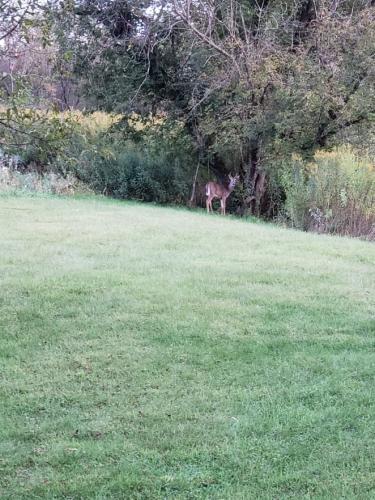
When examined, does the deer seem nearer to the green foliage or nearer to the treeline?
the treeline

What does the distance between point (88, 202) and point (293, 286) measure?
22.6ft

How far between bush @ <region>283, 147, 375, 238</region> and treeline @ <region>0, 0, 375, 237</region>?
18 millimetres

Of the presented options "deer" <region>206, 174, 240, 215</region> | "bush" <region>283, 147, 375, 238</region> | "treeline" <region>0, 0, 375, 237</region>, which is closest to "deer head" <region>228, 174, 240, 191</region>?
"deer" <region>206, 174, 240, 215</region>

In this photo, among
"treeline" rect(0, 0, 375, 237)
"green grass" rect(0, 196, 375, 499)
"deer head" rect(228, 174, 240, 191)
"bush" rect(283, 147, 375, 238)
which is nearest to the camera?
"green grass" rect(0, 196, 375, 499)

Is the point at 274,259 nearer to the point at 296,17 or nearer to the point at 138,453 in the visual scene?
the point at 138,453

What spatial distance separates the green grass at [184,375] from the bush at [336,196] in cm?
327

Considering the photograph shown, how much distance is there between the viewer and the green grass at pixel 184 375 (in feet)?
8.13

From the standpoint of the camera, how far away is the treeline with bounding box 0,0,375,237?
33.6ft

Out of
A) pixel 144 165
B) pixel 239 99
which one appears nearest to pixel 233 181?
pixel 239 99

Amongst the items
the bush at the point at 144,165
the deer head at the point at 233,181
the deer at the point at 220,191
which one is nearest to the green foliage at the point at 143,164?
Answer: the bush at the point at 144,165

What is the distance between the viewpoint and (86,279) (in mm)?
5047

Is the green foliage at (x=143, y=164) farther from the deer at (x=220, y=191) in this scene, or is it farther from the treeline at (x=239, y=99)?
the deer at (x=220, y=191)

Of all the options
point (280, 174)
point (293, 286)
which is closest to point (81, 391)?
point (293, 286)

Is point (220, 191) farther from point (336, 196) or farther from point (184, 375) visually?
point (184, 375)
